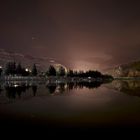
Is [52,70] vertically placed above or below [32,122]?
above

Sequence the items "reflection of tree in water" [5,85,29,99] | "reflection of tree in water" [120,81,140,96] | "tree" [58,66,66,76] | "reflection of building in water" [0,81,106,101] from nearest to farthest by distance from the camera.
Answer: "reflection of tree in water" [5,85,29,99] < "reflection of building in water" [0,81,106,101] < "reflection of tree in water" [120,81,140,96] < "tree" [58,66,66,76]

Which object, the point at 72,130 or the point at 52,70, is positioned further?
the point at 52,70

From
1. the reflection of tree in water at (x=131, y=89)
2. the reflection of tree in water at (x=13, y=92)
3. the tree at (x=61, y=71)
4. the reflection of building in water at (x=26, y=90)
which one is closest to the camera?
the reflection of tree in water at (x=13, y=92)

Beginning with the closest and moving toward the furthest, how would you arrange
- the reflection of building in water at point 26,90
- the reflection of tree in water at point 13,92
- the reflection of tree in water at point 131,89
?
the reflection of tree in water at point 13,92 → the reflection of building in water at point 26,90 → the reflection of tree in water at point 131,89

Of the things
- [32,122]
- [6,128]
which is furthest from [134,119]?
[6,128]

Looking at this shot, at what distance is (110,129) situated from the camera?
11.6 m

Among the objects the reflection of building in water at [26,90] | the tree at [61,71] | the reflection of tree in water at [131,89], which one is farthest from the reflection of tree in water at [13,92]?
the tree at [61,71]

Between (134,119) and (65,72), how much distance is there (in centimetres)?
17920

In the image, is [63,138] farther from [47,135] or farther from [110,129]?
[110,129]

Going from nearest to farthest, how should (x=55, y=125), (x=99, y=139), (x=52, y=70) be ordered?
(x=99, y=139) → (x=55, y=125) → (x=52, y=70)

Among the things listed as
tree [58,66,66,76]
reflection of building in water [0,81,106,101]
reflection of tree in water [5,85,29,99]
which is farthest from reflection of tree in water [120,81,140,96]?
tree [58,66,66,76]

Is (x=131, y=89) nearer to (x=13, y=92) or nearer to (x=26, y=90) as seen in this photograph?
(x=26, y=90)

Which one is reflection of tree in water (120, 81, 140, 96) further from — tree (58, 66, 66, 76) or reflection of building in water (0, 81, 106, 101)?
tree (58, 66, 66, 76)

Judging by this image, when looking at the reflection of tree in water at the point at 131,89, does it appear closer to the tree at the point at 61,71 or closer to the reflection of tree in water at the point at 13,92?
the reflection of tree in water at the point at 13,92
